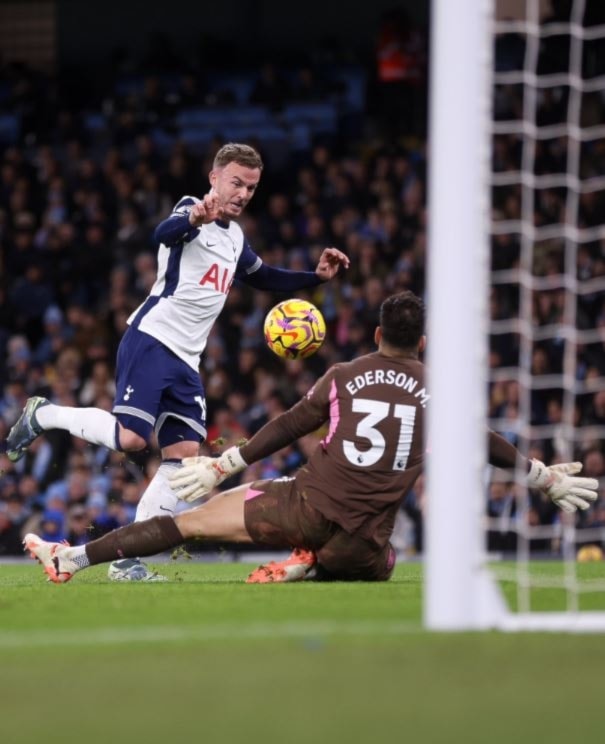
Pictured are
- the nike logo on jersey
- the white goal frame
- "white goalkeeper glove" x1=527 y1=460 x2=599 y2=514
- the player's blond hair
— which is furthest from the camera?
the nike logo on jersey

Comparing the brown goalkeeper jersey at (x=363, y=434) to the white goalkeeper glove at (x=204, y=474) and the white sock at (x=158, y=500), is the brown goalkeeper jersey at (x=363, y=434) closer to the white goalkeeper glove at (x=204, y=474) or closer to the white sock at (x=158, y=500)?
the white goalkeeper glove at (x=204, y=474)

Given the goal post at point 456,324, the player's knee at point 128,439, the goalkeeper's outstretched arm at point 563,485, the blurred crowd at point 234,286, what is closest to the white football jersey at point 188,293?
the player's knee at point 128,439

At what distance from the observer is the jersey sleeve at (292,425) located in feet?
22.8

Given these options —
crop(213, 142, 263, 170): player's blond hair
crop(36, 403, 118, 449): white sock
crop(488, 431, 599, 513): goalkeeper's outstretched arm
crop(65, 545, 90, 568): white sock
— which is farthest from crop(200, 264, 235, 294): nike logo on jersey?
crop(488, 431, 599, 513): goalkeeper's outstretched arm

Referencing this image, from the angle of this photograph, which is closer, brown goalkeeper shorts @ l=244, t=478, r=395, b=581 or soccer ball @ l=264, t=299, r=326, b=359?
brown goalkeeper shorts @ l=244, t=478, r=395, b=581

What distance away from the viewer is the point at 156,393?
26.4ft

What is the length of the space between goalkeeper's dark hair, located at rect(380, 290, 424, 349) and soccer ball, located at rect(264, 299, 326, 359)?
114 cm

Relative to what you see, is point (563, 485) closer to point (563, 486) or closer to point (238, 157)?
point (563, 486)

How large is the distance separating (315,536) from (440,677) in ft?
11.0

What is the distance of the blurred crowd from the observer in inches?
551

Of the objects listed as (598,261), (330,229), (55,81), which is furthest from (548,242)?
(55,81)

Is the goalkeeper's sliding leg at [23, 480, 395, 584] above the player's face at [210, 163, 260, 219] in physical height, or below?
below

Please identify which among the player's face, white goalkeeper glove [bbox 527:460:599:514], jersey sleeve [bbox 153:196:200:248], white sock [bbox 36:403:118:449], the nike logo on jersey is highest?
the player's face

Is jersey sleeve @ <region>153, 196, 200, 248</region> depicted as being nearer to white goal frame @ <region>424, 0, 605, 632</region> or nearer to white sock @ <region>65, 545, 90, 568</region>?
white sock @ <region>65, 545, 90, 568</region>
